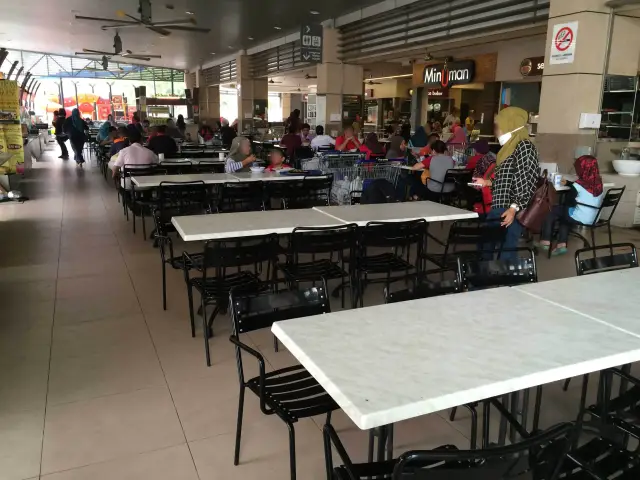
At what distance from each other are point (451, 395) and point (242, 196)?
4.35 meters

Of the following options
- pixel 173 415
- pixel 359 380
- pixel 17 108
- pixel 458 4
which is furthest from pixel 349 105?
pixel 359 380

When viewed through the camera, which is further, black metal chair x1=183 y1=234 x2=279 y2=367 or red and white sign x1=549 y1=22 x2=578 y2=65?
red and white sign x1=549 y1=22 x2=578 y2=65

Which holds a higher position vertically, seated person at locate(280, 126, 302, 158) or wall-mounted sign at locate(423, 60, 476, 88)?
wall-mounted sign at locate(423, 60, 476, 88)

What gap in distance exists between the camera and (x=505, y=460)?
4.33 ft

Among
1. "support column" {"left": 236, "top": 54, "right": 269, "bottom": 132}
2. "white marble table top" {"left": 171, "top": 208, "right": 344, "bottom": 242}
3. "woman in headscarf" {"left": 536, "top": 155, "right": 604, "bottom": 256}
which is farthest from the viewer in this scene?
"support column" {"left": 236, "top": 54, "right": 269, "bottom": 132}

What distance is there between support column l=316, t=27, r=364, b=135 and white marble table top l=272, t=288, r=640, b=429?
1010 centimetres

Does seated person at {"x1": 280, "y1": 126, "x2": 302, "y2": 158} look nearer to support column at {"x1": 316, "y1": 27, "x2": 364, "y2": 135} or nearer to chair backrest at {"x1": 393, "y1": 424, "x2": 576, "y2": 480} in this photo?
support column at {"x1": 316, "y1": 27, "x2": 364, "y2": 135}

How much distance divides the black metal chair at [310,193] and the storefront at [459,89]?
20.9ft

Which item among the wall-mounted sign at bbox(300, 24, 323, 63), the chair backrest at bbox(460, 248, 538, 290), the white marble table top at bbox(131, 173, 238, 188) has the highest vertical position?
the wall-mounted sign at bbox(300, 24, 323, 63)

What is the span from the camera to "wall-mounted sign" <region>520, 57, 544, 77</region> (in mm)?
9250

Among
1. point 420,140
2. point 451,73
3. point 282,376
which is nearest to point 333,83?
point 451,73

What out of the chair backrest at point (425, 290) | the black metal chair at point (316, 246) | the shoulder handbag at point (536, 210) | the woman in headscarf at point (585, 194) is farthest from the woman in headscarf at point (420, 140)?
the chair backrest at point (425, 290)

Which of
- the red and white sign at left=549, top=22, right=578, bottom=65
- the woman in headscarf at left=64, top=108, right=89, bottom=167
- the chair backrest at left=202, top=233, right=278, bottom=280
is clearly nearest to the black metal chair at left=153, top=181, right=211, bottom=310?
the chair backrest at left=202, top=233, right=278, bottom=280

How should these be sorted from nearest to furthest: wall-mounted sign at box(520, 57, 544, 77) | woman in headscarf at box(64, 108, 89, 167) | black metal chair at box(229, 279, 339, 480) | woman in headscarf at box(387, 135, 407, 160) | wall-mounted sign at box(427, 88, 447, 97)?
black metal chair at box(229, 279, 339, 480) → woman in headscarf at box(387, 135, 407, 160) → wall-mounted sign at box(520, 57, 544, 77) → wall-mounted sign at box(427, 88, 447, 97) → woman in headscarf at box(64, 108, 89, 167)
